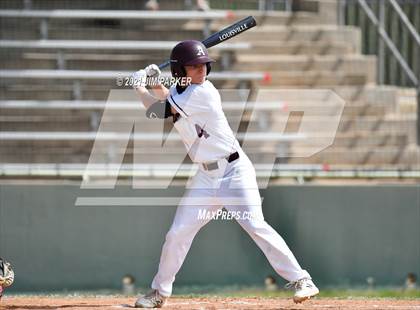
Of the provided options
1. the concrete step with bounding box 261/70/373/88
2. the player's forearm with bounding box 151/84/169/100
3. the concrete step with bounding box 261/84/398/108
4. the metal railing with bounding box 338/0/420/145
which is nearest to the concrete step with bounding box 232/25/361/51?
the metal railing with bounding box 338/0/420/145

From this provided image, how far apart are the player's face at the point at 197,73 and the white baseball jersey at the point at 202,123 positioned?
5 cm

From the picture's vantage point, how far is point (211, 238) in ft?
34.8

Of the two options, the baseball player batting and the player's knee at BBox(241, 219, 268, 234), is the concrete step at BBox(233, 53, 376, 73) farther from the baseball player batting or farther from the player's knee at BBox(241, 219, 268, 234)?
the player's knee at BBox(241, 219, 268, 234)

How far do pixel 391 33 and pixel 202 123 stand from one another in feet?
20.8

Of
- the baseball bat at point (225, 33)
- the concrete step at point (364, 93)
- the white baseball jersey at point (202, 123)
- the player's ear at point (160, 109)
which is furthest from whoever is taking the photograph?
the concrete step at point (364, 93)

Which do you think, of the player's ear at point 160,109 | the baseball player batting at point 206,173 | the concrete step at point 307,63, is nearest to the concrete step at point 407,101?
the concrete step at point 307,63

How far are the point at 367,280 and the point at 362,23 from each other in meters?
4.09

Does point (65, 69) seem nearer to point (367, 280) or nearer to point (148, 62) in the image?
point (148, 62)

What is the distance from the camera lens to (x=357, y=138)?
1201 centimetres

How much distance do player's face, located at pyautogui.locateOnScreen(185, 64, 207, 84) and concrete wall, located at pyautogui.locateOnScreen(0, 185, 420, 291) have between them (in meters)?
3.24

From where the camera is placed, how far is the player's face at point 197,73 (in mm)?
7516

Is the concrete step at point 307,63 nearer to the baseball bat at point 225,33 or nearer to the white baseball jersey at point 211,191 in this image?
the baseball bat at point 225,33

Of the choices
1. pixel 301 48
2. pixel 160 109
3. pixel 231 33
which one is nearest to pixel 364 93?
pixel 301 48

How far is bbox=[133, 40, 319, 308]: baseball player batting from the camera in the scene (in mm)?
7492
